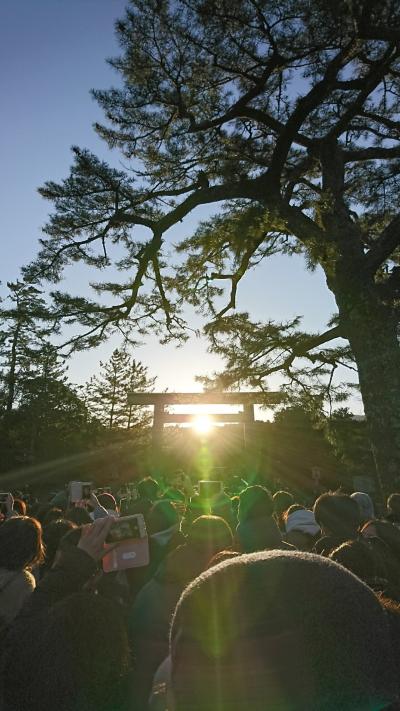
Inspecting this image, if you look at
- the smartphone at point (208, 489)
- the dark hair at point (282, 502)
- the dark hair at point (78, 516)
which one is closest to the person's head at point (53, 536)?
the dark hair at point (78, 516)

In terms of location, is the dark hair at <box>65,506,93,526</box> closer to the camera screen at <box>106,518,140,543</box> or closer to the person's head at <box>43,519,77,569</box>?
the person's head at <box>43,519,77,569</box>

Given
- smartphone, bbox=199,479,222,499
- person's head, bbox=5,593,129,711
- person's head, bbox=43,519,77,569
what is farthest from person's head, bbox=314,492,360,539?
smartphone, bbox=199,479,222,499

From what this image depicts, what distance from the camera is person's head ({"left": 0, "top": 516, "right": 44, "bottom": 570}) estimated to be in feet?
8.02

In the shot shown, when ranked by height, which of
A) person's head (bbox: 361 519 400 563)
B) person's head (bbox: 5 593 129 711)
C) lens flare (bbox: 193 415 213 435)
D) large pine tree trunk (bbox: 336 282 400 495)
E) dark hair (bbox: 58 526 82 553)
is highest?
lens flare (bbox: 193 415 213 435)

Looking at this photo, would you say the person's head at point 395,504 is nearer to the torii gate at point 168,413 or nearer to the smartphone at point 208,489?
the smartphone at point 208,489

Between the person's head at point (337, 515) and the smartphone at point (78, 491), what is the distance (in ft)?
10.4

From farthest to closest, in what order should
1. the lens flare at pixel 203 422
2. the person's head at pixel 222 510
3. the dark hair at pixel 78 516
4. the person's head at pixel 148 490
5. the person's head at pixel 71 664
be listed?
the lens flare at pixel 203 422
the person's head at pixel 148 490
the person's head at pixel 222 510
the dark hair at pixel 78 516
the person's head at pixel 71 664

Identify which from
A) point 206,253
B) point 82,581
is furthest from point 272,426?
point 82,581

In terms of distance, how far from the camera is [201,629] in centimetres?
80

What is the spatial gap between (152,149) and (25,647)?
27.0 ft

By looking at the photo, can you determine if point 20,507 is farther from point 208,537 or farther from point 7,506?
point 208,537

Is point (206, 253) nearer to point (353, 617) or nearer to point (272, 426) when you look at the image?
point (353, 617)

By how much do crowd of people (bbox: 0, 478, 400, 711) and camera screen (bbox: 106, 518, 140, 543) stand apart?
5cm

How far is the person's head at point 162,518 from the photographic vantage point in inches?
139
